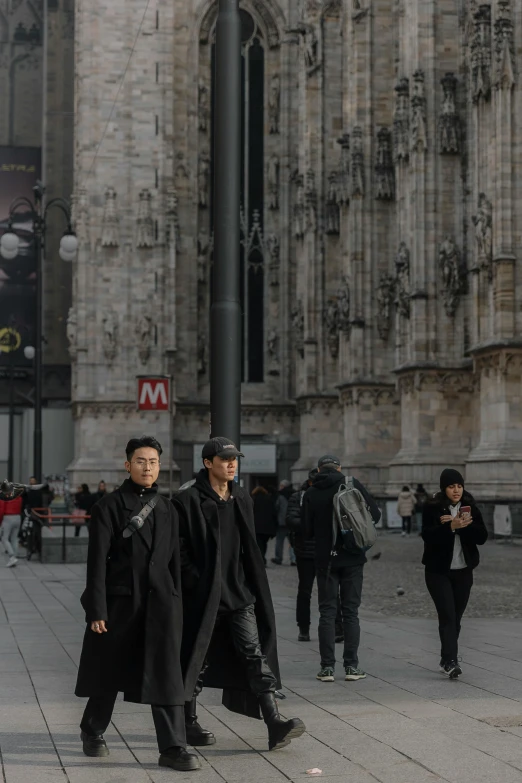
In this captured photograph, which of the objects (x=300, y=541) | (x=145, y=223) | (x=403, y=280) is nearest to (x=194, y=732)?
(x=300, y=541)

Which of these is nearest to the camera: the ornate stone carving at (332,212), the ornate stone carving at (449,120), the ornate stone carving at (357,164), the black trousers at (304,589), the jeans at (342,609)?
the jeans at (342,609)

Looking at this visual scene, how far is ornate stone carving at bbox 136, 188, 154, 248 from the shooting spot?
157 ft

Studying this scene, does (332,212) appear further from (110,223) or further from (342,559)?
(342,559)

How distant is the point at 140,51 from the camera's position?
48.5 m

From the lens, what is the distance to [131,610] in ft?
23.7

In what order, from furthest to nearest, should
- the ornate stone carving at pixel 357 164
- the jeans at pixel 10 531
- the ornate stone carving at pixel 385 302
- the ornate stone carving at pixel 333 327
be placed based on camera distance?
the ornate stone carving at pixel 333 327 < the ornate stone carving at pixel 357 164 < the ornate stone carving at pixel 385 302 < the jeans at pixel 10 531

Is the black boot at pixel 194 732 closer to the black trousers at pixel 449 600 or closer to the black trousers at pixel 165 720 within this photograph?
the black trousers at pixel 165 720

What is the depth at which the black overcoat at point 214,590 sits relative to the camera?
24.7 feet

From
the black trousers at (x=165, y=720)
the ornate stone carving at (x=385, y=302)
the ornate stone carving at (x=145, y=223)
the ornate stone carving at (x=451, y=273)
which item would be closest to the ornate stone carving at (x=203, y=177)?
the ornate stone carving at (x=145, y=223)

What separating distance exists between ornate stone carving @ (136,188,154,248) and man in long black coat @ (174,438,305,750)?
40516 mm

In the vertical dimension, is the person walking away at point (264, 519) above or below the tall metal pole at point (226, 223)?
below

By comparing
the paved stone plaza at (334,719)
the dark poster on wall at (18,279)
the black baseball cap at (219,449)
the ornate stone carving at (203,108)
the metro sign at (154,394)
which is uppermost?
the ornate stone carving at (203,108)

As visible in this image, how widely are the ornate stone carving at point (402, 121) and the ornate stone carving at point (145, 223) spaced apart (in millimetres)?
13374

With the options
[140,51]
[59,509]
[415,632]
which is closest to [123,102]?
[140,51]
